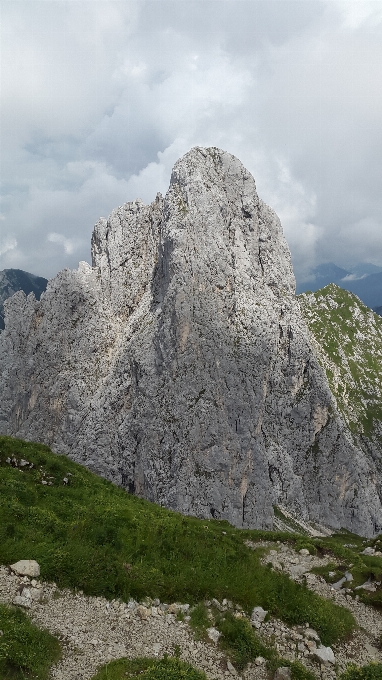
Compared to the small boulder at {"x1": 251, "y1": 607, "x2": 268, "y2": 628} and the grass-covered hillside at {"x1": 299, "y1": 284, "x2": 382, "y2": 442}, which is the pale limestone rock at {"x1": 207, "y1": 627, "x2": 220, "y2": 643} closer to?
the small boulder at {"x1": 251, "y1": 607, "x2": 268, "y2": 628}

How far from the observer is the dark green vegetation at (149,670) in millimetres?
12172

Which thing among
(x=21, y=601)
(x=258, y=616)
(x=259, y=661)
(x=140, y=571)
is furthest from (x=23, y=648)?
(x=258, y=616)

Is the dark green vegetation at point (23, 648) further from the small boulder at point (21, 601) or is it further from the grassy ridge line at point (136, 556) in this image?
the grassy ridge line at point (136, 556)

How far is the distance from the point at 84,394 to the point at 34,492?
7439cm

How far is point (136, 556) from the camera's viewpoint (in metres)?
Result: 19.4

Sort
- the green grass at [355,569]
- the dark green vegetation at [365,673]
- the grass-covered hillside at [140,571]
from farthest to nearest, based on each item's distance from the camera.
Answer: the green grass at [355,569] < the grass-covered hillside at [140,571] < the dark green vegetation at [365,673]

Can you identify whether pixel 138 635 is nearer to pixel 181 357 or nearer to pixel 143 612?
pixel 143 612

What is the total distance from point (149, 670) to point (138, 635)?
10.1 ft

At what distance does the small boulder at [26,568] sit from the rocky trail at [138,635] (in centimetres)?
18

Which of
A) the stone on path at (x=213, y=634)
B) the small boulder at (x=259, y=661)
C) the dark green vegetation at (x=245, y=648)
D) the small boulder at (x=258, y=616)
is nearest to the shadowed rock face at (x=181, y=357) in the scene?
the small boulder at (x=258, y=616)

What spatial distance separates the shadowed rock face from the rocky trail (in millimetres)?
65500

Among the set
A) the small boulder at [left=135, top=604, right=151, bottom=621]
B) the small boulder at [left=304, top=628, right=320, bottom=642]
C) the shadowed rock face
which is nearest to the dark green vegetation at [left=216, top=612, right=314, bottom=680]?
the small boulder at [left=304, top=628, right=320, bottom=642]

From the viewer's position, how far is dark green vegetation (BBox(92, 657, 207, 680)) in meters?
12.2

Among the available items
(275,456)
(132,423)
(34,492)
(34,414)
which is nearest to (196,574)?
(34,492)
